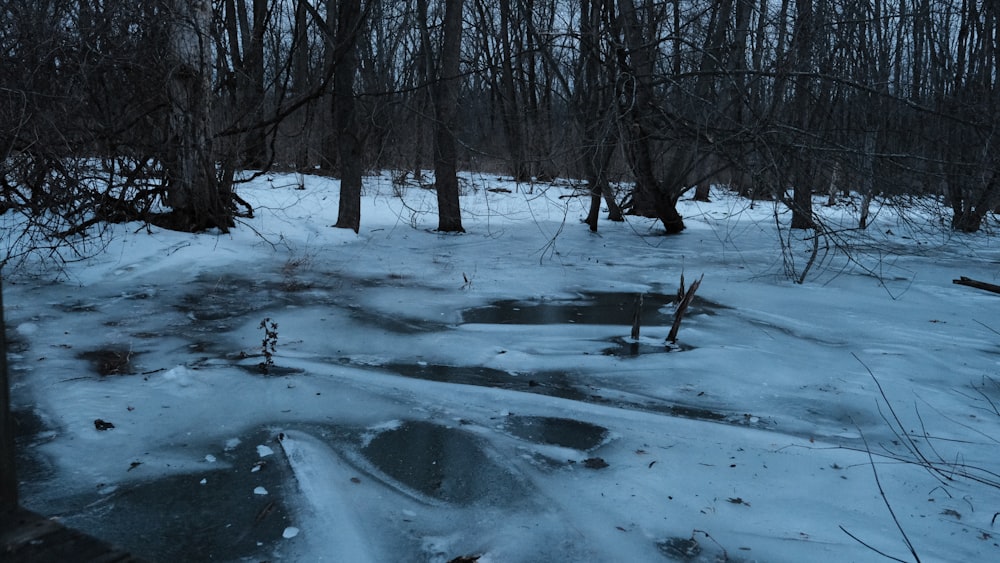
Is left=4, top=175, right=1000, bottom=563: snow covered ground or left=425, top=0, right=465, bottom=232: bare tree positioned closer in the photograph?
left=4, top=175, right=1000, bottom=563: snow covered ground

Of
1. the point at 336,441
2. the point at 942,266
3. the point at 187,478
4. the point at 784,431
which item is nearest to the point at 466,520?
the point at 336,441

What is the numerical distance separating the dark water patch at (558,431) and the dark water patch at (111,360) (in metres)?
2.25

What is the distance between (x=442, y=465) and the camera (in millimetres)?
3203

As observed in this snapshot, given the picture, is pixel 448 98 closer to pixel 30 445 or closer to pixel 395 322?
pixel 395 322

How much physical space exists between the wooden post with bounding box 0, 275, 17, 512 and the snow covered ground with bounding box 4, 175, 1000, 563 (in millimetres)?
716

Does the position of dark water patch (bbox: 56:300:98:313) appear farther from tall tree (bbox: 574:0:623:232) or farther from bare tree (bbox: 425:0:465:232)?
bare tree (bbox: 425:0:465:232)

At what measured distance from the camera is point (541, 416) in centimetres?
383

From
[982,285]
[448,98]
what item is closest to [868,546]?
[982,285]

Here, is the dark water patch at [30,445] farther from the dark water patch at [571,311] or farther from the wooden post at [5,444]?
the dark water patch at [571,311]

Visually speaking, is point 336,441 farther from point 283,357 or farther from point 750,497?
point 750,497

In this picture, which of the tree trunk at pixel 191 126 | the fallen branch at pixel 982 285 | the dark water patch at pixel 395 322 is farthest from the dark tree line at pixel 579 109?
the dark water patch at pixel 395 322

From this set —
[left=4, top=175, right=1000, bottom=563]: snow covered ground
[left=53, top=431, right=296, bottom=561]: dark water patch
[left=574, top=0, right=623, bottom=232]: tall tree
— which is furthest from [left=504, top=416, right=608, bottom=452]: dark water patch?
[left=574, top=0, right=623, bottom=232]: tall tree

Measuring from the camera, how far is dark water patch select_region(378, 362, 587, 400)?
4281 mm

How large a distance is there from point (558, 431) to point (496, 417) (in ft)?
1.15
